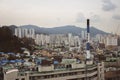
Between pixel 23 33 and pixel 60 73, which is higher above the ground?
pixel 23 33

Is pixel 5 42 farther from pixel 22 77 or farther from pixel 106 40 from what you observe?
pixel 106 40

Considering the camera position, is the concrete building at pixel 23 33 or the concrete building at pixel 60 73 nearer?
the concrete building at pixel 60 73

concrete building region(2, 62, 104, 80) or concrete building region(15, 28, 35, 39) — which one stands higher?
concrete building region(15, 28, 35, 39)

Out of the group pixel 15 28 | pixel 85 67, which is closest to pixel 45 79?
pixel 85 67

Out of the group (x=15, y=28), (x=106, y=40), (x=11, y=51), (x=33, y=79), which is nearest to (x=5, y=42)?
(x=11, y=51)

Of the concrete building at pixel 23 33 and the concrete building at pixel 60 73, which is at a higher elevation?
the concrete building at pixel 23 33

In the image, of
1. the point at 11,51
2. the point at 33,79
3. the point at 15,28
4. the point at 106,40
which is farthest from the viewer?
the point at 106,40

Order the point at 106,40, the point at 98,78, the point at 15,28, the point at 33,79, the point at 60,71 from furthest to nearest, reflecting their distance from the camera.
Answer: the point at 106,40 < the point at 15,28 < the point at 98,78 < the point at 60,71 < the point at 33,79

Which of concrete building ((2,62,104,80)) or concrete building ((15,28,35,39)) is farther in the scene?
concrete building ((15,28,35,39))

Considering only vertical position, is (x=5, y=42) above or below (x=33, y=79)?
above

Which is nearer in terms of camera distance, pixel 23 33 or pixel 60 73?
pixel 60 73

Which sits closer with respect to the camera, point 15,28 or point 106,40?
point 15,28
